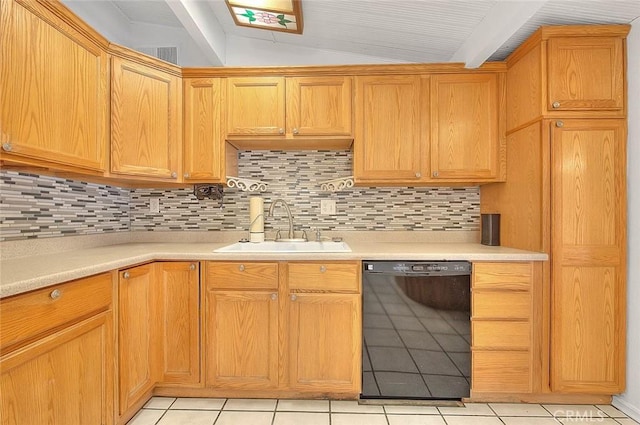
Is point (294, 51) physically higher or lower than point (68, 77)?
higher

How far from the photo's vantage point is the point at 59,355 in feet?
3.97

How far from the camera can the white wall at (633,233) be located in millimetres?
1686

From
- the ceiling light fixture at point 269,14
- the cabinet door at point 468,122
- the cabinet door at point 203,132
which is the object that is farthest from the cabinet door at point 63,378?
the cabinet door at point 468,122

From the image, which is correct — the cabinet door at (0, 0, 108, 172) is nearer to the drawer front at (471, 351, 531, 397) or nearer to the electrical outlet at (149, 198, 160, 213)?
the electrical outlet at (149, 198, 160, 213)

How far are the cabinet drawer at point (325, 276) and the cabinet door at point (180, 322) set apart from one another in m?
0.59

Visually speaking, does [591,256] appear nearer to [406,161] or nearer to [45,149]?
[406,161]

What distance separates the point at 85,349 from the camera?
1339mm

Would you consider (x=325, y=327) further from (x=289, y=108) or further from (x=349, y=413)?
(x=289, y=108)

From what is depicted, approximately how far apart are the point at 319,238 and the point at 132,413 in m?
1.47

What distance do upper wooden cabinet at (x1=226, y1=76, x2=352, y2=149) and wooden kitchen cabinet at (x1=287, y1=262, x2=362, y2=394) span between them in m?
0.91

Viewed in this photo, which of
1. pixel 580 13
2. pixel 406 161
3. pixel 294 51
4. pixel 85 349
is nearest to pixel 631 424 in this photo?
pixel 406 161

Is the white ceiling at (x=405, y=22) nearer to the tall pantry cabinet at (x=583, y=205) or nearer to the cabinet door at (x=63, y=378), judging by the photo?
the tall pantry cabinet at (x=583, y=205)

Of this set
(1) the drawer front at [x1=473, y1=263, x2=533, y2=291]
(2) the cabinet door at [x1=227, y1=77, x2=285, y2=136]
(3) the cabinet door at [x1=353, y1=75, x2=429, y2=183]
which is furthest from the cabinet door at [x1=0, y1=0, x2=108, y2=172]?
(1) the drawer front at [x1=473, y1=263, x2=533, y2=291]

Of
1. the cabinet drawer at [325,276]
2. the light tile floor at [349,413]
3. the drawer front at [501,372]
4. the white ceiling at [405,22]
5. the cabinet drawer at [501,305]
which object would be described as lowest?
the light tile floor at [349,413]
